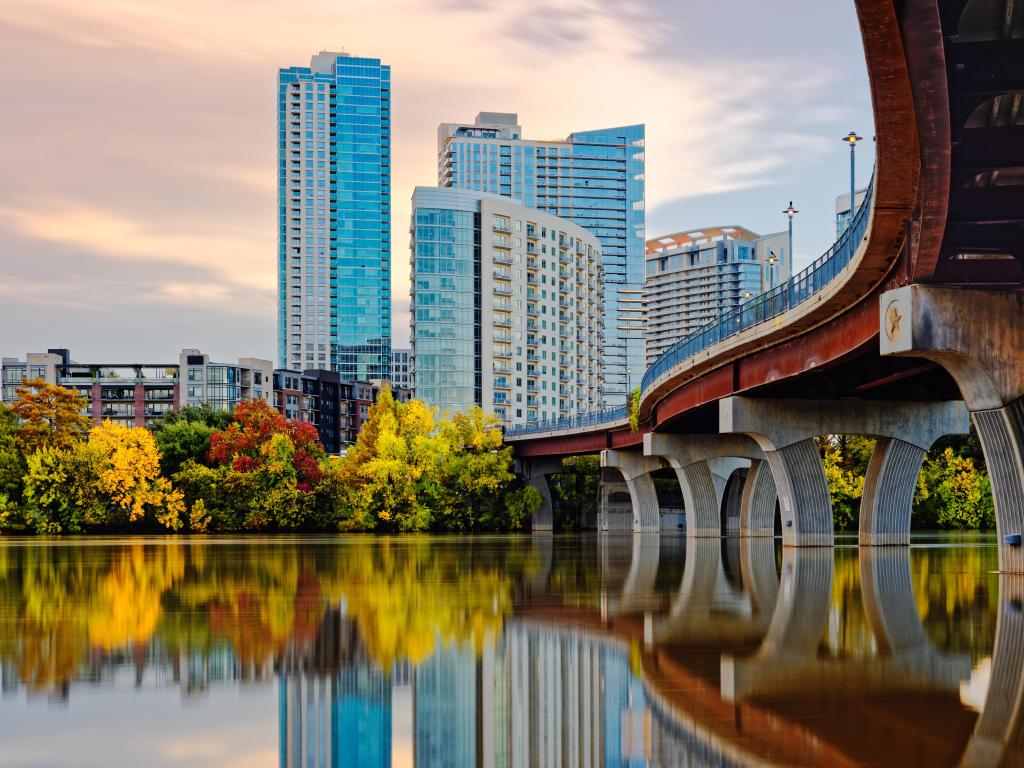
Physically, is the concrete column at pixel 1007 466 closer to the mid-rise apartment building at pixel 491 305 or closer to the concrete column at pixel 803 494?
the concrete column at pixel 803 494

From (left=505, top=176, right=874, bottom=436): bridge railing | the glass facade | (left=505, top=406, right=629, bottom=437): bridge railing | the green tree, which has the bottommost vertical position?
the green tree

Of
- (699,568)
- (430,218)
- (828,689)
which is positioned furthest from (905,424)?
(430,218)

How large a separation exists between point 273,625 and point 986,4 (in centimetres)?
1346

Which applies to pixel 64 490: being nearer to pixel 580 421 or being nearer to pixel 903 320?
pixel 580 421

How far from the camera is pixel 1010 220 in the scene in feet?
87.2

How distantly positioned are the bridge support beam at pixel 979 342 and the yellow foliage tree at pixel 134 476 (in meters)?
67.5

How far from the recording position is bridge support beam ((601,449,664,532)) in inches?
3391

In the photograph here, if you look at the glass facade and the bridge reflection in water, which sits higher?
the glass facade

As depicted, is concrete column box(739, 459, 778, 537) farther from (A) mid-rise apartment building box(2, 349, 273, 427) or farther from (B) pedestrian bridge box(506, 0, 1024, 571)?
(A) mid-rise apartment building box(2, 349, 273, 427)

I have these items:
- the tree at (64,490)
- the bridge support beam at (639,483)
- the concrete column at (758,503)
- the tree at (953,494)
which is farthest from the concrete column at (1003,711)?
the tree at (953,494)

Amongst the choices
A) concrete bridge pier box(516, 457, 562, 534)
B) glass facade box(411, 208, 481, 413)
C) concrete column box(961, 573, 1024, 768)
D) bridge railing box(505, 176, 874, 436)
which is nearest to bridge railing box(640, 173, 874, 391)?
bridge railing box(505, 176, 874, 436)

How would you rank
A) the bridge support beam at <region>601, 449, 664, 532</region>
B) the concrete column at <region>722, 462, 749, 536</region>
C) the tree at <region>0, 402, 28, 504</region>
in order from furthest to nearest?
the concrete column at <region>722, 462, 749, 536</region>, the tree at <region>0, 402, 28, 504</region>, the bridge support beam at <region>601, 449, 664, 532</region>

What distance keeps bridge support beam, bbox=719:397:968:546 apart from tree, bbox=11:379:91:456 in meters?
58.7

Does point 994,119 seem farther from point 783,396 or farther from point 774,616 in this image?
point 783,396
